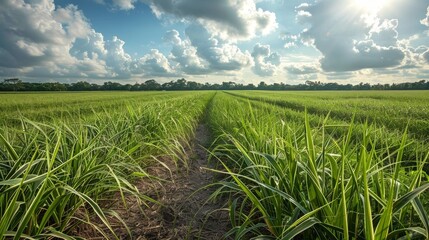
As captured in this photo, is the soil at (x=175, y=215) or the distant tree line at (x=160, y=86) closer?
the soil at (x=175, y=215)

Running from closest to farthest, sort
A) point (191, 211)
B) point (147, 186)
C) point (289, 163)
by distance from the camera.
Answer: point (289, 163) → point (191, 211) → point (147, 186)

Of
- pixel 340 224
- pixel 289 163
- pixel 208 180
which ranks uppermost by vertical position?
pixel 289 163

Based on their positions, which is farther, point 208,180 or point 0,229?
point 208,180

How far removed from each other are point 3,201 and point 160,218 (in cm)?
126

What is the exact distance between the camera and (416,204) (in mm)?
1160

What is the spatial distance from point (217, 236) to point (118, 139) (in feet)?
5.98

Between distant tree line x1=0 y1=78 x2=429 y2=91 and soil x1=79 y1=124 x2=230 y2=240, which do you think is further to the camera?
distant tree line x1=0 y1=78 x2=429 y2=91

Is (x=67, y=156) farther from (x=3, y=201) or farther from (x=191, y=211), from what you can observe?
(x=191, y=211)

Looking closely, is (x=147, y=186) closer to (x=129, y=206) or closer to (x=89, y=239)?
(x=129, y=206)

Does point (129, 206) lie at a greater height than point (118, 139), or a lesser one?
lesser

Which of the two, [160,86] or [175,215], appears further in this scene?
[160,86]

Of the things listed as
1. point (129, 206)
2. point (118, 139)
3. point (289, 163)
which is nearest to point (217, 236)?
point (289, 163)

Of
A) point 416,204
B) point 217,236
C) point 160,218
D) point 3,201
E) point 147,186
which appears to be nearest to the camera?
point 416,204

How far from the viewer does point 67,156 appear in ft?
7.16
